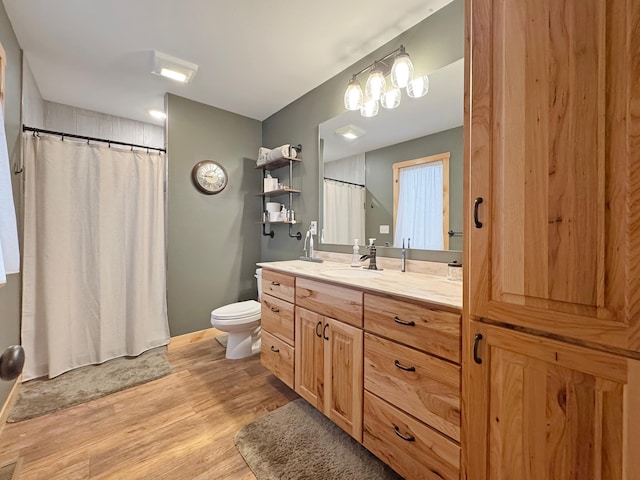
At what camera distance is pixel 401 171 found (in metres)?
1.83

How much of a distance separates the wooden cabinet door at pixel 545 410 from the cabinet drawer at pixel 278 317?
3.55ft

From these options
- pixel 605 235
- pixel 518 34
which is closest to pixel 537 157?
pixel 605 235

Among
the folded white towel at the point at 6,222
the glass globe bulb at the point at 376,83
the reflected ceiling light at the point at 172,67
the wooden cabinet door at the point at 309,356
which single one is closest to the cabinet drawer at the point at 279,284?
the wooden cabinet door at the point at 309,356

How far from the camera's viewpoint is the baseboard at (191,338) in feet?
8.50

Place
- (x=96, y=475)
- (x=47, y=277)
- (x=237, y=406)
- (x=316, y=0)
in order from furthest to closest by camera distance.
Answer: (x=47, y=277), (x=237, y=406), (x=316, y=0), (x=96, y=475)

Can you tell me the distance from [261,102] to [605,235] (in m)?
2.91

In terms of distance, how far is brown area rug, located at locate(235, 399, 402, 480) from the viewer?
4.06 ft

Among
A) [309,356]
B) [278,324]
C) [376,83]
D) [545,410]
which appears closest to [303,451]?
[309,356]

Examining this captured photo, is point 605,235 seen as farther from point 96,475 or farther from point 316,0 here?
point 96,475

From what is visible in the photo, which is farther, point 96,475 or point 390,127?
point 390,127

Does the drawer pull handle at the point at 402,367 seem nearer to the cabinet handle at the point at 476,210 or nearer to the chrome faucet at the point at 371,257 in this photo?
the cabinet handle at the point at 476,210

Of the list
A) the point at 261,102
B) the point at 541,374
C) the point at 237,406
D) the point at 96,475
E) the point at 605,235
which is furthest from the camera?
the point at 261,102

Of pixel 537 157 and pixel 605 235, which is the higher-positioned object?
pixel 537 157

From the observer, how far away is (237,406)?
1.72 meters
